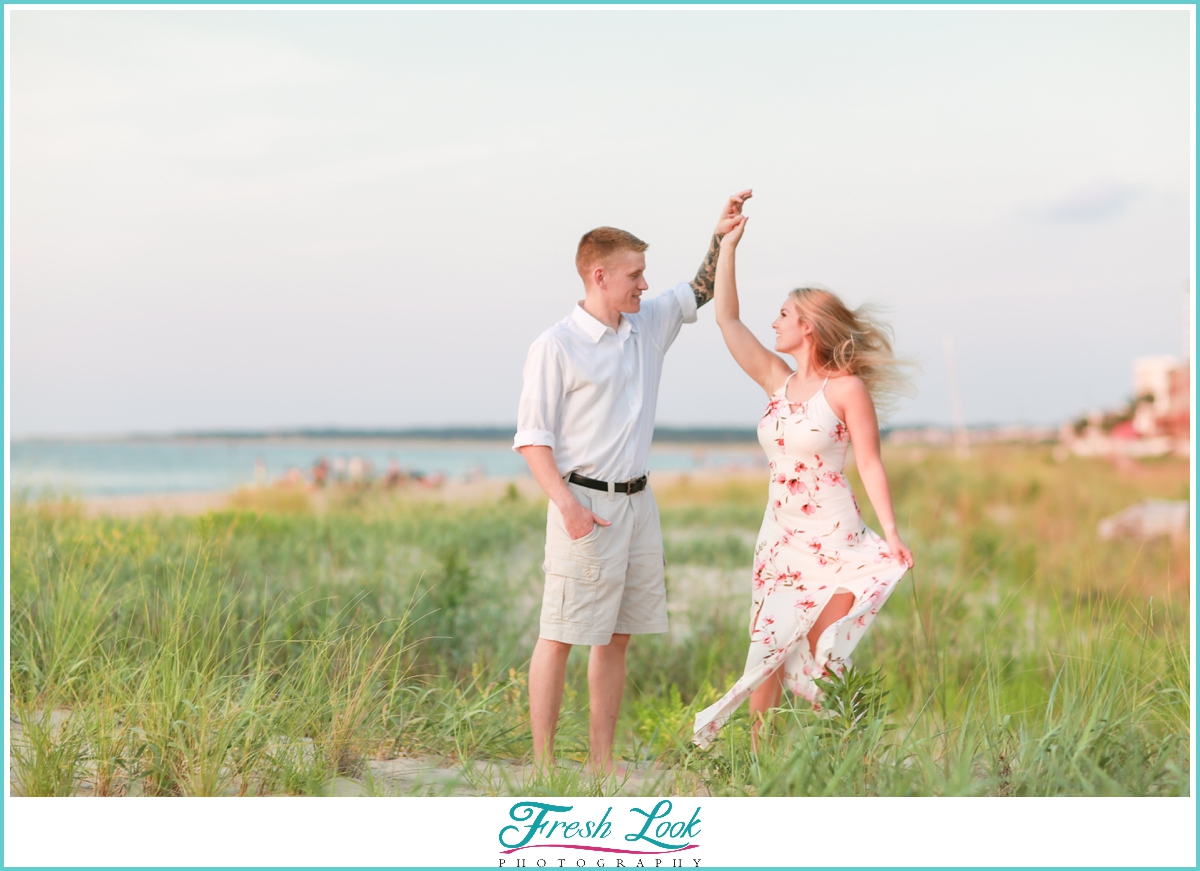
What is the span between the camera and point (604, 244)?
3680 millimetres

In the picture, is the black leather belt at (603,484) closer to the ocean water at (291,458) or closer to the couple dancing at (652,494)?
the couple dancing at (652,494)

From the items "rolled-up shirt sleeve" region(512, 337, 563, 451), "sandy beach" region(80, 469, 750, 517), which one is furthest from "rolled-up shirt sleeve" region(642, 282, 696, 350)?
"sandy beach" region(80, 469, 750, 517)

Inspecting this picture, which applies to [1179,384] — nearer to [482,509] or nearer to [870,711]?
[482,509]

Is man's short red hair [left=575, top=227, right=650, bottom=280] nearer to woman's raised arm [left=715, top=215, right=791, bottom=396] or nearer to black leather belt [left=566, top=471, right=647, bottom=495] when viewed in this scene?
woman's raised arm [left=715, top=215, right=791, bottom=396]

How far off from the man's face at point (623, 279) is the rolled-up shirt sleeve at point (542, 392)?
31 centimetres

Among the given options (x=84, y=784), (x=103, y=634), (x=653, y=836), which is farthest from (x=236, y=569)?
(x=653, y=836)

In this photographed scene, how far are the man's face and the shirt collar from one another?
0.09 metres

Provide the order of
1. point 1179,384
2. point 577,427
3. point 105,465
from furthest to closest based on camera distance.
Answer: point 105,465 → point 1179,384 → point 577,427

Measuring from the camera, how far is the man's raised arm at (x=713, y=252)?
379 centimetres

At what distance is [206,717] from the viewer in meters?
3.32

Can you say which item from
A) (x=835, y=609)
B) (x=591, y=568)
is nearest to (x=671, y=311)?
(x=591, y=568)

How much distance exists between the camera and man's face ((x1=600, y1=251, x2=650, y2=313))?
3.67 metres

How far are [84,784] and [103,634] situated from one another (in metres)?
0.97

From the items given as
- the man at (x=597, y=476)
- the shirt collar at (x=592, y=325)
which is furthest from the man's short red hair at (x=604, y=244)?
the shirt collar at (x=592, y=325)
